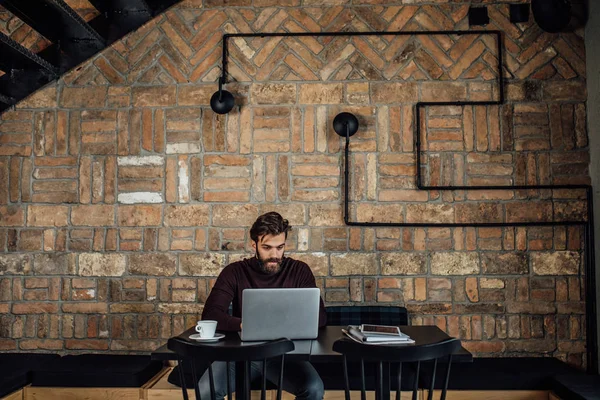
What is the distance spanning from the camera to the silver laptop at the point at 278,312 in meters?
2.07

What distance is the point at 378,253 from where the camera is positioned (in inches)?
131

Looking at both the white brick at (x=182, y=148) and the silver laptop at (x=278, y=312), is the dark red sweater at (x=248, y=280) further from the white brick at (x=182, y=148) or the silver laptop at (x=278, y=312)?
the white brick at (x=182, y=148)

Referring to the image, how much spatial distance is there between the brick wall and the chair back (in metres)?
0.13

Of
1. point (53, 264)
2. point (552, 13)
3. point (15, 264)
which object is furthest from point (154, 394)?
point (552, 13)

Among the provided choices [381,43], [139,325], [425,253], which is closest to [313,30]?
[381,43]

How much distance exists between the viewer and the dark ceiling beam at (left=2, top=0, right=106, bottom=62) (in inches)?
113

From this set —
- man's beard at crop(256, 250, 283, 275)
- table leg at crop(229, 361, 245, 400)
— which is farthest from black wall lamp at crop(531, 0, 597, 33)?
table leg at crop(229, 361, 245, 400)

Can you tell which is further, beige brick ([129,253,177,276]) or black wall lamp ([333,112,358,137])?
beige brick ([129,253,177,276])

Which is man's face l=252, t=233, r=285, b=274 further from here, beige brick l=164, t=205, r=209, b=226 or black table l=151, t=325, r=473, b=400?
beige brick l=164, t=205, r=209, b=226

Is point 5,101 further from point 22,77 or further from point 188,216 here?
point 188,216

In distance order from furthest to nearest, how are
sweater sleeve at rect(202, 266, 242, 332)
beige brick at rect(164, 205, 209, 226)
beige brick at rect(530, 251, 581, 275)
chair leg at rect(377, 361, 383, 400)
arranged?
1. beige brick at rect(164, 205, 209, 226)
2. beige brick at rect(530, 251, 581, 275)
3. sweater sleeve at rect(202, 266, 242, 332)
4. chair leg at rect(377, 361, 383, 400)

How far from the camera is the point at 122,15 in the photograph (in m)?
→ 3.40

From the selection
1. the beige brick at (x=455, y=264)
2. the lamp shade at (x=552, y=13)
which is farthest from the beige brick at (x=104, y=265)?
the lamp shade at (x=552, y=13)

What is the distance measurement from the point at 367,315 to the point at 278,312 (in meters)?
1.19
